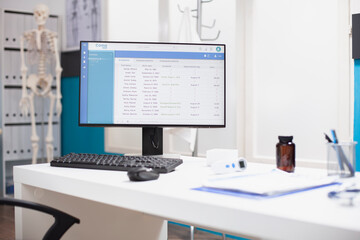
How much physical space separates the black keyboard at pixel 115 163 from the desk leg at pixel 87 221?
0.57ft

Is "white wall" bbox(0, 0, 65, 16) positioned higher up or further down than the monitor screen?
higher up

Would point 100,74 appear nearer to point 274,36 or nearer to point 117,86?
point 117,86

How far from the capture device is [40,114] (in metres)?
4.63

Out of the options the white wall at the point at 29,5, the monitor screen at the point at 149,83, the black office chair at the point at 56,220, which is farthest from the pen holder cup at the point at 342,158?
the white wall at the point at 29,5

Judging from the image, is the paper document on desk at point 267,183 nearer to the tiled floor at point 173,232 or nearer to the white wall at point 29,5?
the tiled floor at point 173,232

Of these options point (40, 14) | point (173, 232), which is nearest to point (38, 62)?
point (40, 14)

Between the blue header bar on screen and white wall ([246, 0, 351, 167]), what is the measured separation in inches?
49.9

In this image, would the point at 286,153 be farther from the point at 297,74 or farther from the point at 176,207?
the point at 297,74

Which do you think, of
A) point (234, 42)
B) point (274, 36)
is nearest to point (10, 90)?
point (234, 42)

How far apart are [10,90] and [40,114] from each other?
40cm

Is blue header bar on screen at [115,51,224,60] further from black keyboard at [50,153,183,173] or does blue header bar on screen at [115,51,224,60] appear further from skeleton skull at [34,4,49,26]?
skeleton skull at [34,4,49,26]

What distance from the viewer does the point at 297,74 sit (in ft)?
9.49

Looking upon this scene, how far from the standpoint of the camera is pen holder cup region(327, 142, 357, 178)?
1.12 meters

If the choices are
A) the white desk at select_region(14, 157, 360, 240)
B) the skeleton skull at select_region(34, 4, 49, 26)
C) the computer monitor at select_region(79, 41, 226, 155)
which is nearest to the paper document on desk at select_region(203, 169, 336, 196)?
the white desk at select_region(14, 157, 360, 240)
